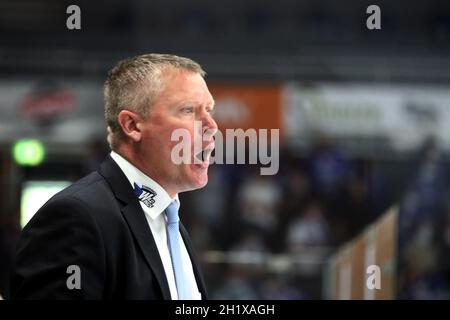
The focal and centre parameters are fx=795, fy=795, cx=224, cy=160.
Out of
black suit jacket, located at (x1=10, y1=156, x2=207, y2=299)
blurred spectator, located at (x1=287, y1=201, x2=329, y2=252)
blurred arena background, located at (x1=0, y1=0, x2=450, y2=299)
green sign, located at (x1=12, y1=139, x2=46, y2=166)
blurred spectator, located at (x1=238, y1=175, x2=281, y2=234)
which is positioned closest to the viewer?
black suit jacket, located at (x1=10, y1=156, x2=207, y2=299)

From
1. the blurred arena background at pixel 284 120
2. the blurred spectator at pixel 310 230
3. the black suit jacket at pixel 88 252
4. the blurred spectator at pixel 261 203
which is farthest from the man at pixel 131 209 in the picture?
the blurred spectator at pixel 310 230

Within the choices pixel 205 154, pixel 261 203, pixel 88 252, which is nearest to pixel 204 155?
pixel 205 154

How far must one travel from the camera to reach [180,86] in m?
1.22

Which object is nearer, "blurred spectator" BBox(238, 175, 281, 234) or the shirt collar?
the shirt collar

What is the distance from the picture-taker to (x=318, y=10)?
4.50 metres

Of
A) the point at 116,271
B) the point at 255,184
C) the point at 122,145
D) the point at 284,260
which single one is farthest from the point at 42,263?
the point at 255,184

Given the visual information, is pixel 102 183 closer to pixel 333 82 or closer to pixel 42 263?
pixel 42 263

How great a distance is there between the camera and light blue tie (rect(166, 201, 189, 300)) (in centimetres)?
123

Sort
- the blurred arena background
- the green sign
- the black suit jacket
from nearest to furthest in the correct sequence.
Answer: the black suit jacket → the blurred arena background → the green sign

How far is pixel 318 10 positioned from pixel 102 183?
136 inches

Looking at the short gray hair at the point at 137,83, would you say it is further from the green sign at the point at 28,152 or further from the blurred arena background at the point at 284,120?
the green sign at the point at 28,152

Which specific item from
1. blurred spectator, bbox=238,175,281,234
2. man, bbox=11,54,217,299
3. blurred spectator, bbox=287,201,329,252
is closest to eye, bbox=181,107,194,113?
man, bbox=11,54,217,299

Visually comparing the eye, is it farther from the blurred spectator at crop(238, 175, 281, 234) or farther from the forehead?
the blurred spectator at crop(238, 175, 281, 234)

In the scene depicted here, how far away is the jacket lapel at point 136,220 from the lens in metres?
1.17
